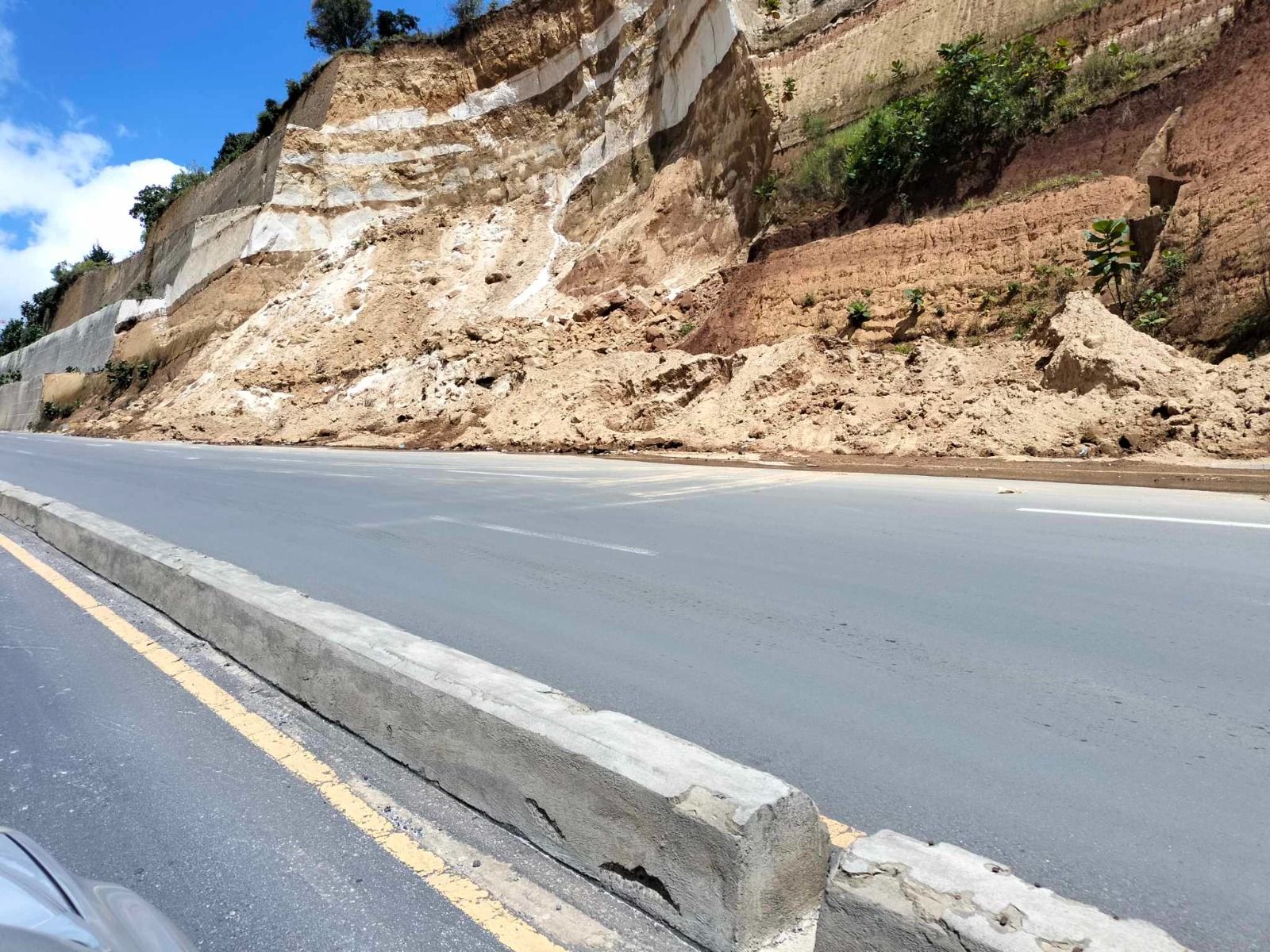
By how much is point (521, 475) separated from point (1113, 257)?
12.1 metres

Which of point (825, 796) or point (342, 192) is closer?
point (825, 796)

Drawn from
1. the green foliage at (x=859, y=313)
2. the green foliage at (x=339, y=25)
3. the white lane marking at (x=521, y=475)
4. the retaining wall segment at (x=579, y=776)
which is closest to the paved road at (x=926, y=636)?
the retaining wall segment at (x=579, y=776)

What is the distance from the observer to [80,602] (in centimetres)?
648

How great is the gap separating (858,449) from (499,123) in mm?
32782

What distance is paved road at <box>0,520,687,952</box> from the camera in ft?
8.31

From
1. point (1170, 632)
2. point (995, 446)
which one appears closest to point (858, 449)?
point (995, 446)

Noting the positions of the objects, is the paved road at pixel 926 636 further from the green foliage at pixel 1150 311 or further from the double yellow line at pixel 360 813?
the green foliage at pixel 1150 311

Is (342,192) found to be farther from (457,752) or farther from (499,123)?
(457,752)

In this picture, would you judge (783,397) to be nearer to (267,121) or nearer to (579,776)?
(579,776)

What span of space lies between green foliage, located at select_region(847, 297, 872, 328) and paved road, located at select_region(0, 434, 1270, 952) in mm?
10493

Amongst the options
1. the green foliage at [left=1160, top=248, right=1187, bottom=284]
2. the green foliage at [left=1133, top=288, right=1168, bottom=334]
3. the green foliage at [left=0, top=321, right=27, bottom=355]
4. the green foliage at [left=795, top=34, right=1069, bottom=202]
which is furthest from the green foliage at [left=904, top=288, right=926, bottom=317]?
the green foliage at [left=0, top=321, right=27, bottom=355]

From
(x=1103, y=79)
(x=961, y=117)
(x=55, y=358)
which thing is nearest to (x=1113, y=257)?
(x=1103, y=79)

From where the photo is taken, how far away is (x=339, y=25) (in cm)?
6062

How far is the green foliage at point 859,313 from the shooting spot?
20.7 m
